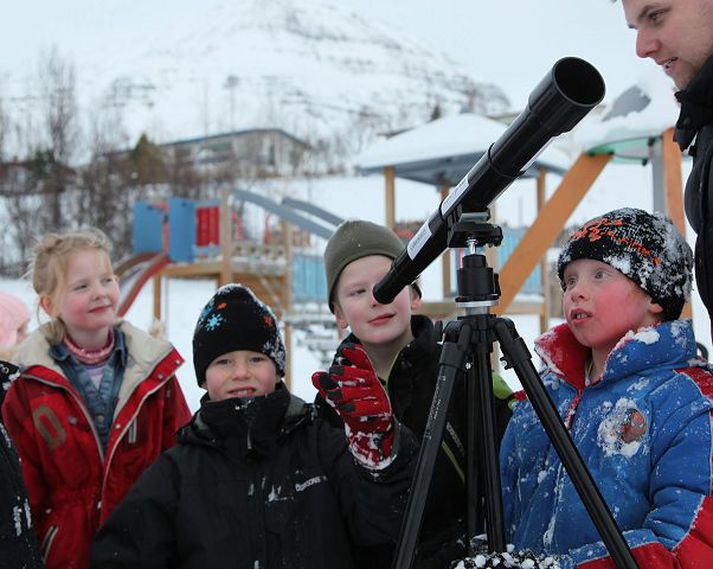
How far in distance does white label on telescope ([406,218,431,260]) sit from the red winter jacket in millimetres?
1211

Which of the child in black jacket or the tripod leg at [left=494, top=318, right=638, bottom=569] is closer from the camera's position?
the tripod leg at [left=494, top=318, right=638, bottom=569]

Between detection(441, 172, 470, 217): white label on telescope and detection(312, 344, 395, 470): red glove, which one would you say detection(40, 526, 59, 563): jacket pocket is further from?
detection(441, 172, 470, 217): white label on telescope

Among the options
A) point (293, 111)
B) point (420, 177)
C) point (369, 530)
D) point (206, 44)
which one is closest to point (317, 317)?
point (420, 177)

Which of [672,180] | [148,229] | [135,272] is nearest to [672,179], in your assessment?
[672,180]

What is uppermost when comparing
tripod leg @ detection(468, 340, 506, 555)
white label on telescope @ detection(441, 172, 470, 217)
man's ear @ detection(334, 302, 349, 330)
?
white label on telescope @ detection(441, 172, 470, 217)

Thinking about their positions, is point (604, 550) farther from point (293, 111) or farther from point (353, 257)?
point (293, 111)

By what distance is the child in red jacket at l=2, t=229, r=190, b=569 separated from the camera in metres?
1.99

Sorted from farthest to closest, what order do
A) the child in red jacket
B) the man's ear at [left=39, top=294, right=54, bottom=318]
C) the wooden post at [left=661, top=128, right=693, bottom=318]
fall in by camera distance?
the wooden post at [left=661, top=128, right=693, bottom=318], the man's ear at [left=39, top=294, right=54, bottom=318], the child in red jacket

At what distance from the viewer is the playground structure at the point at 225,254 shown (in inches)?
372

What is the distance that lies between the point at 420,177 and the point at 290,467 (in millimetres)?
7623

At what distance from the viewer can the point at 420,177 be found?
9.05 meters

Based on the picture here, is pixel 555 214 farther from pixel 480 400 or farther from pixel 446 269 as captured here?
pixel 480 400

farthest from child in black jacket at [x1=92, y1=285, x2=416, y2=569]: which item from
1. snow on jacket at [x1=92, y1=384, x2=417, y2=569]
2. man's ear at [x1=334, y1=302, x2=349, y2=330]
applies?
man's ear at [x1=334, y1=302, x2=349, y2=330]

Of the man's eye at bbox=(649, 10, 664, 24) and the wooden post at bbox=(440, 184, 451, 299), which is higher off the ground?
the man's eye at bbox=(649, 10, 664, 24)
